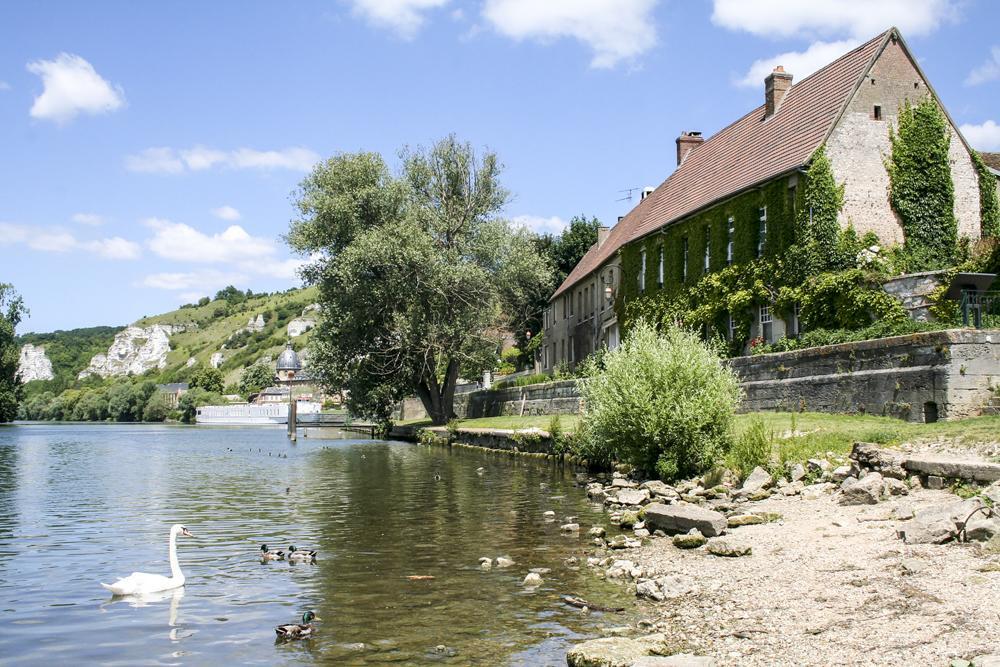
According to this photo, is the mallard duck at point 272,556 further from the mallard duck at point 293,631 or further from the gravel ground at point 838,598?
the gravel ground at point 838,598

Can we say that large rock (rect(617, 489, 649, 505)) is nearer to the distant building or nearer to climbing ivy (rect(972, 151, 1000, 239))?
climbing ivy (rect(972, 151, 1000, 239))

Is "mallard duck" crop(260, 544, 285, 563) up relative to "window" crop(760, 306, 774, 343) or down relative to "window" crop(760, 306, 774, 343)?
down

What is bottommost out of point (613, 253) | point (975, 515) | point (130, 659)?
point (130, 659)

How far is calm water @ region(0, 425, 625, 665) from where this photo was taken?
28.9 ft

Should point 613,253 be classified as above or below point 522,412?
above

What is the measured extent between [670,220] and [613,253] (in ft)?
23.6

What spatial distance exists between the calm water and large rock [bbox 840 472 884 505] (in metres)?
4.37

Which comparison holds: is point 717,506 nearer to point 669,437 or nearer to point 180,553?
point 669,437

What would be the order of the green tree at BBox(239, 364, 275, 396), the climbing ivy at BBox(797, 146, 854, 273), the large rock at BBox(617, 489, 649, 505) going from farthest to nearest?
the green tree at BBox(239, 364, 275, 396), the climbing ivy at BBox(797, 146, 854, 273), the large rock at BBox(617, 489, 649, 505)

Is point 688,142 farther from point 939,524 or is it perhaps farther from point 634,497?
point 939,524

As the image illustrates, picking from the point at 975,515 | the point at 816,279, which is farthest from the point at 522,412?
the point at 975,515

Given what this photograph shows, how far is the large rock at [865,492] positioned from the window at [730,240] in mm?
20040

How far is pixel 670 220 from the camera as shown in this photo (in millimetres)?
37000

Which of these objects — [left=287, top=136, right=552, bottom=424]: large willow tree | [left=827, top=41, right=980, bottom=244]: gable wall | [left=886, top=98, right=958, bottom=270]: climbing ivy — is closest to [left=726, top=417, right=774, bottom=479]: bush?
[left=827, top=41, right=980, bottom=244]: gable wall
